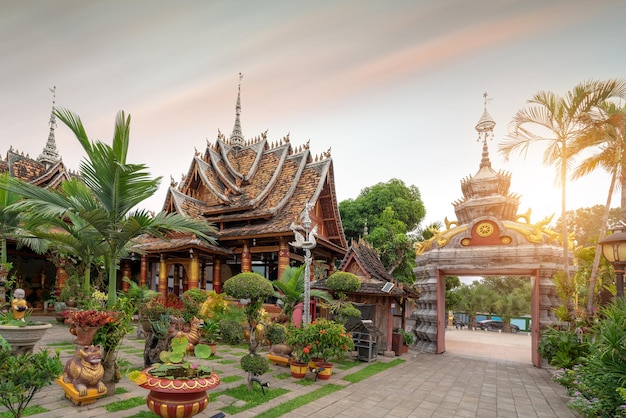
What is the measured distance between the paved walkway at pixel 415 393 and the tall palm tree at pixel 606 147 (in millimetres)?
3347

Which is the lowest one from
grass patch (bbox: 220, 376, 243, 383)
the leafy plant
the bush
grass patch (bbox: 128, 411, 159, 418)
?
the bush

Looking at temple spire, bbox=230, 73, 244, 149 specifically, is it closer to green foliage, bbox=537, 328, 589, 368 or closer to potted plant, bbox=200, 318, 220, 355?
potted plant, bbox=200, 318, 220, 355

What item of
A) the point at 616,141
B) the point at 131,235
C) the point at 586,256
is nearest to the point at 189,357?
the point at 131,235

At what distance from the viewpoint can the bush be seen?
488 inches

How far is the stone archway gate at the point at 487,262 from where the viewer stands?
12617 millimetres

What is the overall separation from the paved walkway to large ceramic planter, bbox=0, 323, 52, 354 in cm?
101

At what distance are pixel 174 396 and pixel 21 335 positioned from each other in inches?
164

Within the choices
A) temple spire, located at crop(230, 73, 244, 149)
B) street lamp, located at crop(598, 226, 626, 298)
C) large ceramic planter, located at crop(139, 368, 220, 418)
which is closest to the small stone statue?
large ceramic planter, located at crop(139, 368, 220, 418)

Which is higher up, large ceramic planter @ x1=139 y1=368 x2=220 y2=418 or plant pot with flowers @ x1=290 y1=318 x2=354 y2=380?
large ceramic planter @ x1=139 y1=368 x2=220 y2=418

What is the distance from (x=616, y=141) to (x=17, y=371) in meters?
13.8

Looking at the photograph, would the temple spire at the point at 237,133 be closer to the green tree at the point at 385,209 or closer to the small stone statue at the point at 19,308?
the green tree at the point at 385,209

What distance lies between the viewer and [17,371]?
3.88m

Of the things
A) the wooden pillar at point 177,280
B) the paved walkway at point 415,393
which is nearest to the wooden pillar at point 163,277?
the wooden pillar at point 177,280

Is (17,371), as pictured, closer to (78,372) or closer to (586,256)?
(78,372)
